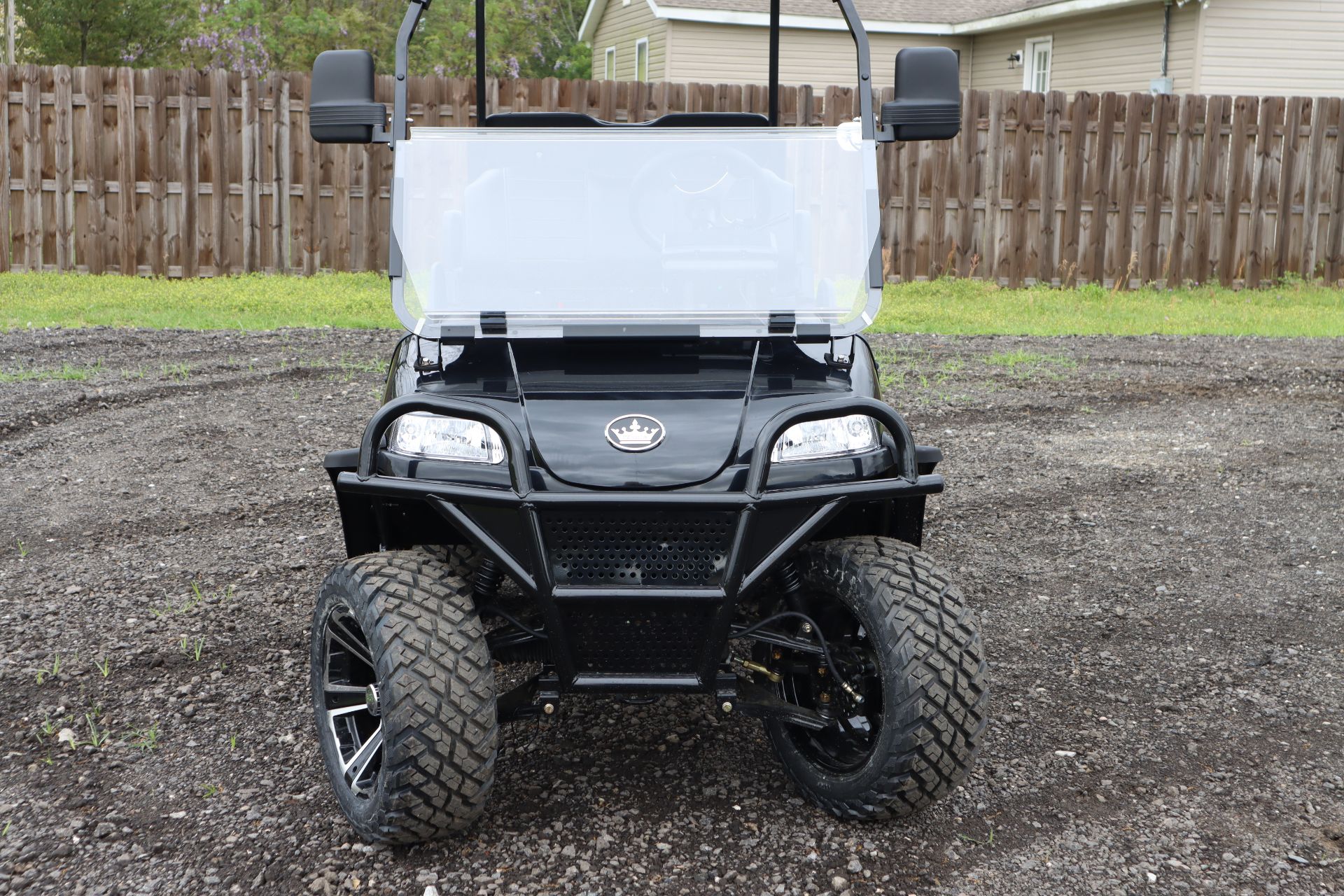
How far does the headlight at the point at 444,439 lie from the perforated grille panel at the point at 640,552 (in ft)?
0.93

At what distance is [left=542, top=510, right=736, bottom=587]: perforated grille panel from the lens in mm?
3162

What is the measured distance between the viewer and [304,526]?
6.16 meters

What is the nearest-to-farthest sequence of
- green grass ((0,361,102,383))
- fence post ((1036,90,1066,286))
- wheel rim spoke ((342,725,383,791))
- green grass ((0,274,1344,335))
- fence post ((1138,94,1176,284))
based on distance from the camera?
wheel rim spoke ((342,725,383,791))
green grass ((0,361,102,383))
green grass ((0,274,1344,335))
fence post ((1036,90,1066,286))
fence post ((1138,94,1176,284))

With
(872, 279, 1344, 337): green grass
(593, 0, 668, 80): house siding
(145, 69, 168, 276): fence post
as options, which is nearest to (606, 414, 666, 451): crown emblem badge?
(872, 279, 1344, 337): green grass

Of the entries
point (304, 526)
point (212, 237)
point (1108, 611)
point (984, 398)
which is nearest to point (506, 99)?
point (212, 237)

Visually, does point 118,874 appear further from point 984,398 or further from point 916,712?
point 984,398

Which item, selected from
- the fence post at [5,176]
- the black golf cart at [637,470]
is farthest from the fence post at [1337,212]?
the fence post at [5,176]

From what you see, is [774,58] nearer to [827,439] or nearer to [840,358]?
[840,358]

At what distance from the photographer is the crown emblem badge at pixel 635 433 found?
3.20 meters

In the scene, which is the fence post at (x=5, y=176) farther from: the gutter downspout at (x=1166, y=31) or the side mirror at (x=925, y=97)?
the gutter downspout at (x=1166, y=31)

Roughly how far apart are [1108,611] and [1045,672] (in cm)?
77

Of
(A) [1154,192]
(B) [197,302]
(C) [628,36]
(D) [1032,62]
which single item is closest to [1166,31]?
(D) [1032,62]

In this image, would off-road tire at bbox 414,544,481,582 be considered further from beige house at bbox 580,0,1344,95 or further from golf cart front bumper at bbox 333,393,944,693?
beige house at bbox 580,0,1344,95

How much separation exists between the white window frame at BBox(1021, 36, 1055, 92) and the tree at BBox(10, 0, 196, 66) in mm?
15270
